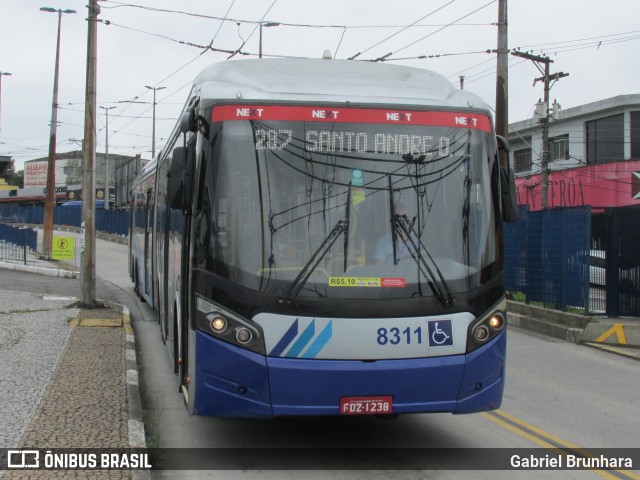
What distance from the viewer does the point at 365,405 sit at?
5637 mm

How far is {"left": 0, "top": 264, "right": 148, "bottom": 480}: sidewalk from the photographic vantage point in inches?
235

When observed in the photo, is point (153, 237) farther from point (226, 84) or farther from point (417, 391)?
point (417, 391)

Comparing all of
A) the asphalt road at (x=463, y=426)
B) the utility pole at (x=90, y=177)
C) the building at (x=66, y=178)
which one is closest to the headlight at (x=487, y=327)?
the asphalt road at (x=463, y=426)

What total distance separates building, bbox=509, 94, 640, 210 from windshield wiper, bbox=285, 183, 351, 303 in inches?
1121

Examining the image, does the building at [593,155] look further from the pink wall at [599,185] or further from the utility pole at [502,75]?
the utility pole at [502,75]

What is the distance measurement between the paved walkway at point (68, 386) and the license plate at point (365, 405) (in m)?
1.61

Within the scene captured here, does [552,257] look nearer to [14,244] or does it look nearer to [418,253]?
[418,253]

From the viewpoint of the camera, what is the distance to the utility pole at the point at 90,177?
1538 cm

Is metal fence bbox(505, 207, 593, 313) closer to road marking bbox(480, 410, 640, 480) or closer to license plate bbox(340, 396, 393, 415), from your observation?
road marking bbox(480, 410, 640, 480)

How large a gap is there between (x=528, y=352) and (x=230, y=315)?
817 centimetres

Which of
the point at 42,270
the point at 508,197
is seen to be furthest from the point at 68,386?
the point at 42,270

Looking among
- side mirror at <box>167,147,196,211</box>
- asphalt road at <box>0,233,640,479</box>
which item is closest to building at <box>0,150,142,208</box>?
asphalt road at <box>0,233,640,479</box>

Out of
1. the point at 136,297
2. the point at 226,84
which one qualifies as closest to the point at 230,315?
the point at 226,84

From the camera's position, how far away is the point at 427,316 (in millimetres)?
5680
